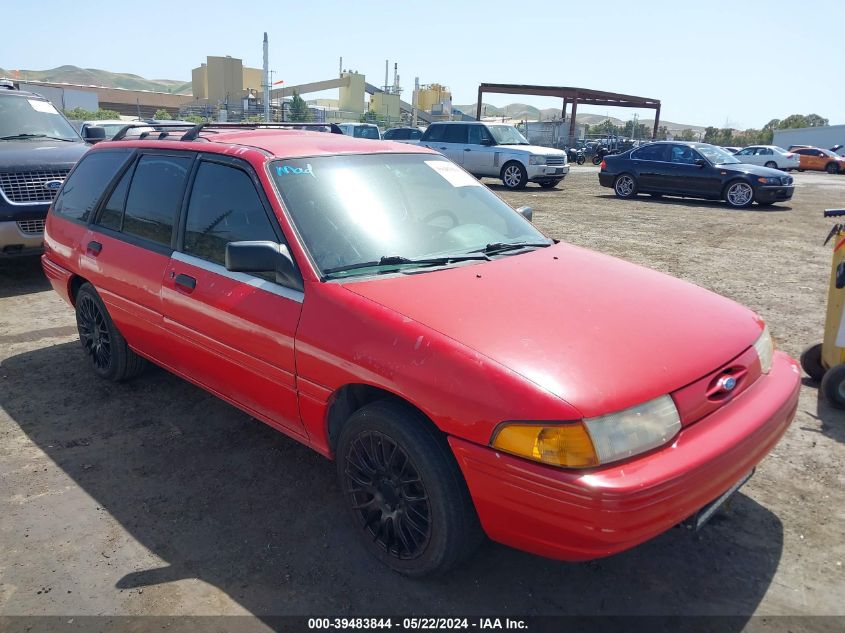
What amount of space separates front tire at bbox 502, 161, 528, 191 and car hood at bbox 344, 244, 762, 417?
15591 millimetres

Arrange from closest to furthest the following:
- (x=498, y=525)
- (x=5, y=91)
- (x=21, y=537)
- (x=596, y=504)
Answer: (x=596, y=504) < (x=498, y=525) < (x=21, y=537) < (x=5, y=91)

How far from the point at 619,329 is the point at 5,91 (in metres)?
8.72

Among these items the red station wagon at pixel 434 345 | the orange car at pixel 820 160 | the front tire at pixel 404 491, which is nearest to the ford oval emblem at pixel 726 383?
the red station wagon at pixel 434 345

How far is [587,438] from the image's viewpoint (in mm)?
2189

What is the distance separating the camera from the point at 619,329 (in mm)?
2633

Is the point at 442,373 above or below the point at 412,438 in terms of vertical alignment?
above

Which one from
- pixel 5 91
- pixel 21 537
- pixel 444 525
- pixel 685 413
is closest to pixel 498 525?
pixel 444 525

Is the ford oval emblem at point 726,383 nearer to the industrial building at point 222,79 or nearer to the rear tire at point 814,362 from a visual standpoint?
the rear tire at point 814,362

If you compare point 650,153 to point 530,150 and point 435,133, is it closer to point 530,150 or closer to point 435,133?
point 530,150

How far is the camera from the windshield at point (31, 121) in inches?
316

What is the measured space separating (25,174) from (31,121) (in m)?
1.58

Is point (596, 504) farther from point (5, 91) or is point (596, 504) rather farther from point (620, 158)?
point (620, 158)

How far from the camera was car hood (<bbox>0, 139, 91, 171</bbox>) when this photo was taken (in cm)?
709

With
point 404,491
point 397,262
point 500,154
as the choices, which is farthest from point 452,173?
point 500,154
